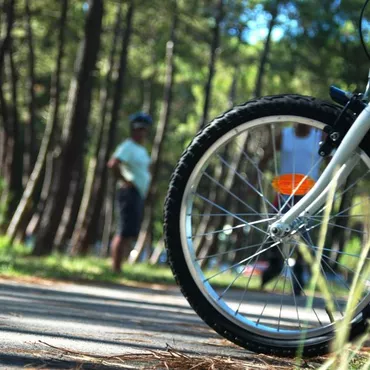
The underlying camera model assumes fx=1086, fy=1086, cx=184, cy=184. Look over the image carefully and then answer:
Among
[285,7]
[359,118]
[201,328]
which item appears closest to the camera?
[359,118]

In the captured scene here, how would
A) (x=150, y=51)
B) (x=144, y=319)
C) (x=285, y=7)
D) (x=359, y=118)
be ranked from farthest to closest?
(x=150, y=51) → (x=285, y=7) → (x=144, y=319) → (x=359, y=118)

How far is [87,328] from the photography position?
17.3ft

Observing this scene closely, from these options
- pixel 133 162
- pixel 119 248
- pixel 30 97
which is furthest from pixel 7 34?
pixel 30 97

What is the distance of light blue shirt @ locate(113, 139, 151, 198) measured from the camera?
1284cm

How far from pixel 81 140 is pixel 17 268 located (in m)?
6.33

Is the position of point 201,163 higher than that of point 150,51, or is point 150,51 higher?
point 150,51

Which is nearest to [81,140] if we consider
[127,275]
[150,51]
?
[127,275]

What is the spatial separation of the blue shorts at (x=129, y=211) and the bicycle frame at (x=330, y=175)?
8.30m

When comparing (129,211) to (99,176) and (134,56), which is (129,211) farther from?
(134,56)

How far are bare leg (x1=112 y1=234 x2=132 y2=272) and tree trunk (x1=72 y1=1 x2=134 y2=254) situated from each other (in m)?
10.3

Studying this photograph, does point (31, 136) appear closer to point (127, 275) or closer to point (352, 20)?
point (352, 20)

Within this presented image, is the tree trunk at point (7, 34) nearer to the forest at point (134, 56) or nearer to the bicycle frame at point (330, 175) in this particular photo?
the forest at point (134, 56)

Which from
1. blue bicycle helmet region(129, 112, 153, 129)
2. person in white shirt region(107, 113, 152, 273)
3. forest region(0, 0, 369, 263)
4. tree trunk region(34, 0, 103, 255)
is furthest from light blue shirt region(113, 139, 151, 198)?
forest region(0, 0, 369, 263)

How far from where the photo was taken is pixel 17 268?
11.8 meters
